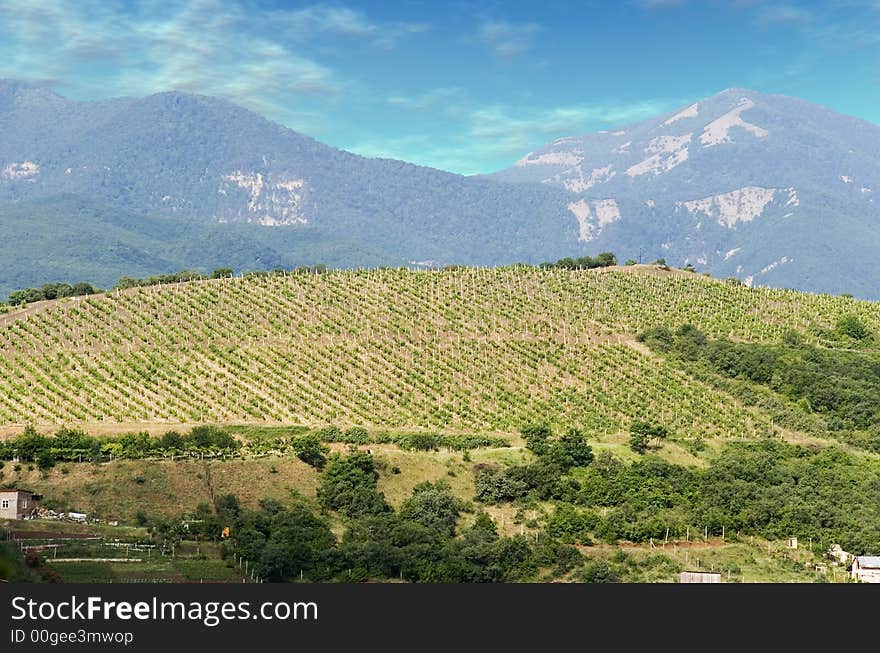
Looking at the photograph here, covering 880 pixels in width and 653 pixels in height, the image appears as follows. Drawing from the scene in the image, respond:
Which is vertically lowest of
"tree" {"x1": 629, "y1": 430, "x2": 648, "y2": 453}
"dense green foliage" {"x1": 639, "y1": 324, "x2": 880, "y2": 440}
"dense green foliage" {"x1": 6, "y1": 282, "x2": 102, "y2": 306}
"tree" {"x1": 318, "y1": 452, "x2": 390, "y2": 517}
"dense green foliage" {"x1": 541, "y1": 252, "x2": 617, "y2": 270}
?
"tree" {"x1": 318, "y1": 452, "x2": 390, "y2": 517}

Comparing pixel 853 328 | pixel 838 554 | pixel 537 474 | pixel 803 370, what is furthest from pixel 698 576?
pixel 853 328

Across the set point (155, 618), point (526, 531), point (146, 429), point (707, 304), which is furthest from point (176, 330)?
point (155, 618)

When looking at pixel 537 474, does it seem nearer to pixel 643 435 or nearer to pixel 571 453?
pixel 571 453

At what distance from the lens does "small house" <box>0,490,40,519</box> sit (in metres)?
70.1

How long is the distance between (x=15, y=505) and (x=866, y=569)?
1937 inches

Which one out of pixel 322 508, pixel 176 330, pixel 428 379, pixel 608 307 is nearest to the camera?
pixel 322 508

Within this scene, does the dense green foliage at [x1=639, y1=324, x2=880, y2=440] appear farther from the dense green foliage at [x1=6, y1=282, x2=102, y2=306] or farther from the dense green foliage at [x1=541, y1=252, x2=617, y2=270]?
the dense green foliage at [x1=6, y1=282, x2=102, y2=306]

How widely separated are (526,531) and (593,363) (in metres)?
36.2

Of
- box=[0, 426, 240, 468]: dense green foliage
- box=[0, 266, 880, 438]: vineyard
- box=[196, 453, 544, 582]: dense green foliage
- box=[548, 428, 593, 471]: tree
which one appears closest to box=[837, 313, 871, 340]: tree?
box=[0, 266, 880, 438]: vineyard

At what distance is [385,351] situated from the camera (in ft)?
358

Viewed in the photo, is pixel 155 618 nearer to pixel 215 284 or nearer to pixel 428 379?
pixel 428 379

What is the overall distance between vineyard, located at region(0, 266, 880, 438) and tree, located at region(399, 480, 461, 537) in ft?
52.8

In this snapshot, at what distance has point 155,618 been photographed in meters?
27.6

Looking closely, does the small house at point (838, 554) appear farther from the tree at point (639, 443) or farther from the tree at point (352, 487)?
the tree at point (352, 487)
